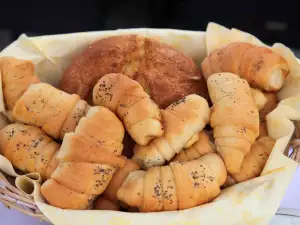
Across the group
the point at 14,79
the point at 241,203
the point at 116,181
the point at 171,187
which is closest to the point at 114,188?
the point at 116,181

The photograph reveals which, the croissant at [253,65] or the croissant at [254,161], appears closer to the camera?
the croissant at [254,161]

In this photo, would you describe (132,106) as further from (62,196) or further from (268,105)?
(268,105)

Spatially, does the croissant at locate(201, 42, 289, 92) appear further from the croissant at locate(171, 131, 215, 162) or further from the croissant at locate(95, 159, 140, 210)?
the croissant at locate(95, 159, 140, 210)

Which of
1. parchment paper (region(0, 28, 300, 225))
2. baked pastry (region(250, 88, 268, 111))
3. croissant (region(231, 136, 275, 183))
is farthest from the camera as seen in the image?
baked pastry (region(250, 88, 268, 111))

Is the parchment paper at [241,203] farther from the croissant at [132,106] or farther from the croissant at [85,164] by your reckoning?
the croissant at [132,106]

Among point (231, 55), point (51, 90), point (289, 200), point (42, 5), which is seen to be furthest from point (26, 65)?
point (42, 5)

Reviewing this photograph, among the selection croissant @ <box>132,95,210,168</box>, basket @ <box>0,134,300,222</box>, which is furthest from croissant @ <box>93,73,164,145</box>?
basket @ <box>0,134,300,222</box>

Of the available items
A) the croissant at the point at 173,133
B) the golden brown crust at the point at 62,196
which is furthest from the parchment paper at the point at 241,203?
the croissant at the point at 173,133
